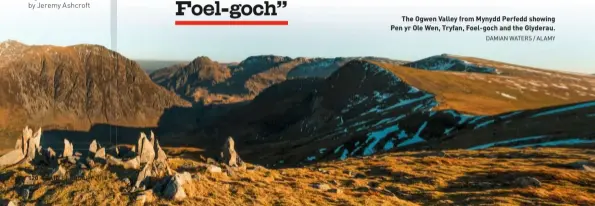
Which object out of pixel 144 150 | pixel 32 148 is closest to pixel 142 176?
pixel 144 150

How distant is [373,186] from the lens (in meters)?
36.8

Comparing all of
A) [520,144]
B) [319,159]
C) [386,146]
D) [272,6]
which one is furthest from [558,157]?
[319,159]

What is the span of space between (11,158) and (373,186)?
27738 mm

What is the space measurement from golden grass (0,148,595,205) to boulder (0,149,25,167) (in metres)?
3.72

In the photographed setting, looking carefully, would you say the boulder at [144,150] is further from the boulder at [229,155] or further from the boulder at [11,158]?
the boulder at [229,155]

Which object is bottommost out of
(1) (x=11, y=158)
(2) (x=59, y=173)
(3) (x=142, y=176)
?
(1) (x=11, y=158)

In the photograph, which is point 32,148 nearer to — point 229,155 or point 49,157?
point 49,157

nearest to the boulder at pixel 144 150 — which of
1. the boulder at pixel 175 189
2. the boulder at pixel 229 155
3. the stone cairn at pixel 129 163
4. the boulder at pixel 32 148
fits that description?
the stone cairn at pixel 129 163

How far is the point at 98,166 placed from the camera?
2636 centimetres

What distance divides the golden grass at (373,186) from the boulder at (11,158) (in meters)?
3.72

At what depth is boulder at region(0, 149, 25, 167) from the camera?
1202 inches

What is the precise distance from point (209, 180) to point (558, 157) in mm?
47850

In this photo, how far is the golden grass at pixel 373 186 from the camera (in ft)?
79.3

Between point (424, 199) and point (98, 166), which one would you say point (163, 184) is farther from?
point (424, 199)
